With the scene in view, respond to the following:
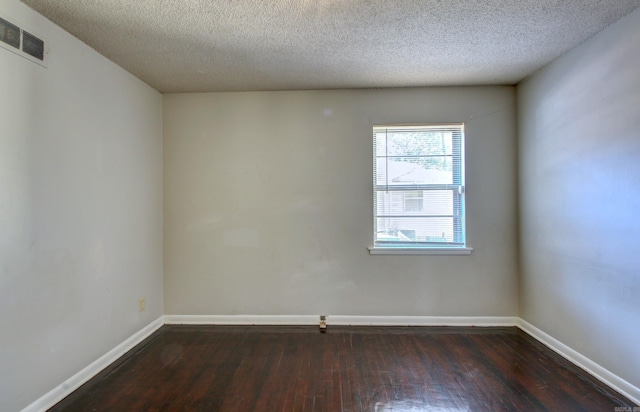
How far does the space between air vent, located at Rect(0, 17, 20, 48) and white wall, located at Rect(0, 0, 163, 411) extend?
0.16 feet

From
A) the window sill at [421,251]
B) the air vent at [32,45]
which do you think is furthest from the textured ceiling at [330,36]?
the window sill at [421,251]

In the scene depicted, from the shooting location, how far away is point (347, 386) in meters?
2.11

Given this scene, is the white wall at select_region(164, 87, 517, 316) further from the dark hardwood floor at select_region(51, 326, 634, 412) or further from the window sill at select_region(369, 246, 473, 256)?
the dark hardwood floor at select_region(51, 326, 634, 412)

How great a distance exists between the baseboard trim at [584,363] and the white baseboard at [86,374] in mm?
3715

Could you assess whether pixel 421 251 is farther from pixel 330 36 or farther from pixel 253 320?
pixel 330 36

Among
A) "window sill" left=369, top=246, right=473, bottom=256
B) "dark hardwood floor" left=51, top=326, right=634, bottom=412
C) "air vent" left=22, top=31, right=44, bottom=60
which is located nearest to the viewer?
"air vent" left=22, top=31, right=44, bottom=60

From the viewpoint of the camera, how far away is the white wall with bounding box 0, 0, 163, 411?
1721 mm

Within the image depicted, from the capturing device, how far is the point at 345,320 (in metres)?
3.14

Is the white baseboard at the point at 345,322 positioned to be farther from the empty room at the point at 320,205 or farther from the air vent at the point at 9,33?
the air vent at the point at 9,33

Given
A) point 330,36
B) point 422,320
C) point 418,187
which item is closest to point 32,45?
point 330,36

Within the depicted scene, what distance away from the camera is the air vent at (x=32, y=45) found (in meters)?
1.80

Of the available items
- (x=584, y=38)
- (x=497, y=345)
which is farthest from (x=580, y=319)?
(x=584, y=38)

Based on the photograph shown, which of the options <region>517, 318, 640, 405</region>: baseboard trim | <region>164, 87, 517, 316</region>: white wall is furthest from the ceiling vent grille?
<region>517, 318, 640, 405</region>: baseboard trim

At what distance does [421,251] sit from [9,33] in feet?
11.4
